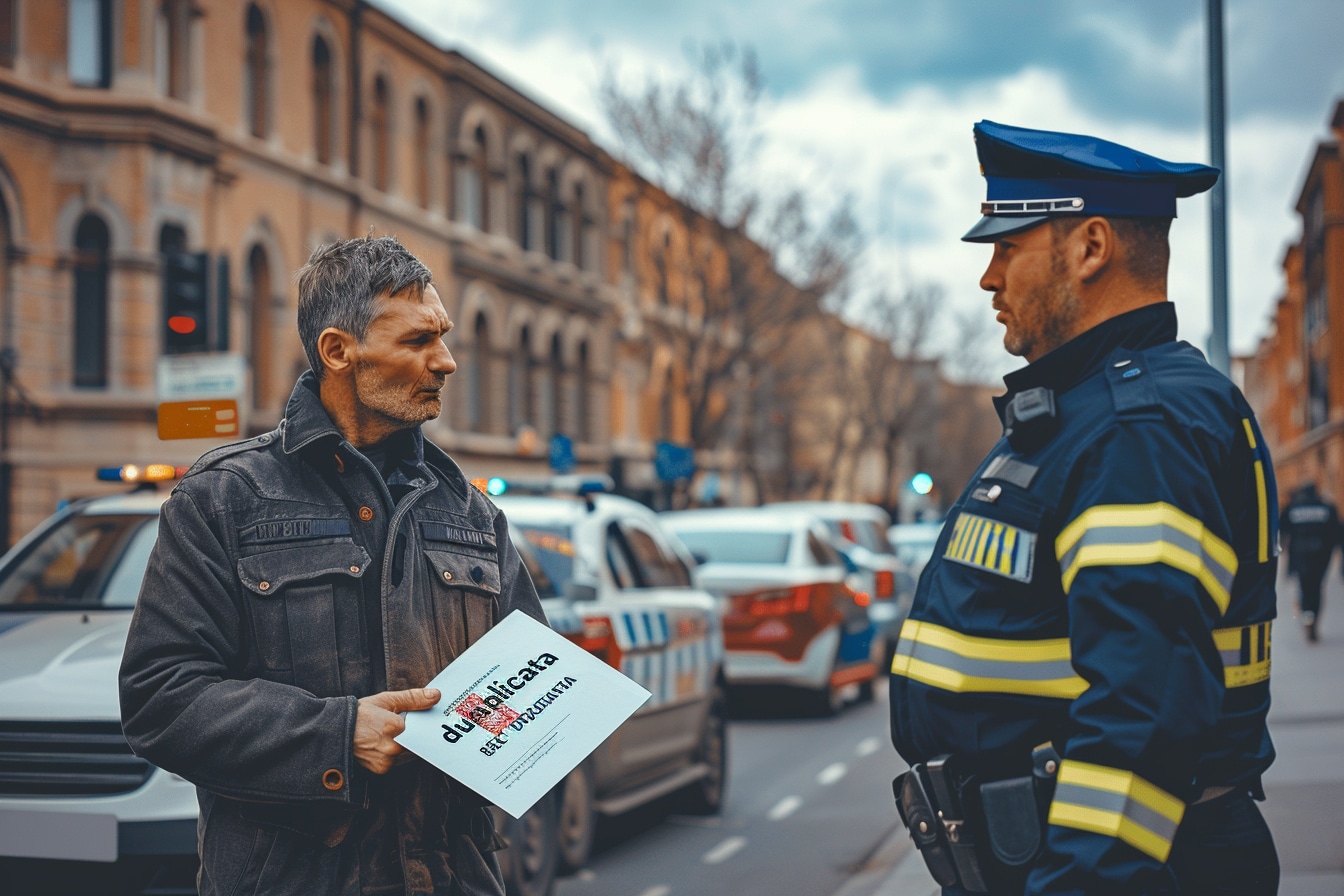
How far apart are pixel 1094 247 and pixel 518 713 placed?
4.30 feet

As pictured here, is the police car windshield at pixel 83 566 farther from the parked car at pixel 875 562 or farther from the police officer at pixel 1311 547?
the police officer at pixel 1311 547

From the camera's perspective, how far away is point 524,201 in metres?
36.6

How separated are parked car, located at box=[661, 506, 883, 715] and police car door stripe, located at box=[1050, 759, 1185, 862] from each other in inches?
429

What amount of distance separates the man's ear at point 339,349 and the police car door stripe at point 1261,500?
5.26 feet

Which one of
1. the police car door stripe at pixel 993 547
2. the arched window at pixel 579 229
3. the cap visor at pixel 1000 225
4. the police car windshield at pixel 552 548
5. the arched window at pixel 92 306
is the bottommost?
→ the police car windshield at pixel 552 548

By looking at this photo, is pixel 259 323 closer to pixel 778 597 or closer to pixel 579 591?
pixel 778 597

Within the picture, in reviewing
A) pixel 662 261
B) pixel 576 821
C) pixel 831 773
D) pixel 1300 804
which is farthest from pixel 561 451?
pixel 576 821

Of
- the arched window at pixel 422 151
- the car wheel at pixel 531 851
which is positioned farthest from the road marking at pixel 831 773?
the arched window at pixel 422 151

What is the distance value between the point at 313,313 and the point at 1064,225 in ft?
4.61

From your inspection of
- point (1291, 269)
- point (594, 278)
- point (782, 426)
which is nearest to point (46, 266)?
point (594, 278)

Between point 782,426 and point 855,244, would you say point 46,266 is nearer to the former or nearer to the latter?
point 855,244

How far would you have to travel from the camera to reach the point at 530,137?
120 ft

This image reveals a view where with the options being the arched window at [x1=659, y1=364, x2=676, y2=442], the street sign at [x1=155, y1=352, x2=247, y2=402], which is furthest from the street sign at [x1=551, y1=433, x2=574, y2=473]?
the arched window at [x1=659, y1=364, x2=676, y2=442]

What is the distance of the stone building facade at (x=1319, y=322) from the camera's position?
60469 mm
